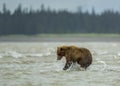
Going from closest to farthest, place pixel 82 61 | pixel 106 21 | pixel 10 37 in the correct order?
pixel 82 61 < pixel 10 37 < pixel 106 21

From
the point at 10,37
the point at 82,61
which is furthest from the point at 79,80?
the point at 10,37

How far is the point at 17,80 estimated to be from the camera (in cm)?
1673

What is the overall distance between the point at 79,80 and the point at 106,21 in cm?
9429

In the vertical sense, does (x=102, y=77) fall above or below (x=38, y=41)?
above

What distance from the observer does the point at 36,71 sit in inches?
789

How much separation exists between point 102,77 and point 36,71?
122 inches

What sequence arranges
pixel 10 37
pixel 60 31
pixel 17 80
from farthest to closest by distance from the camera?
pixel 60 31 → pixel 10 37 → pixel 17 80

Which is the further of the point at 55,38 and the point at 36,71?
the point at 55,38

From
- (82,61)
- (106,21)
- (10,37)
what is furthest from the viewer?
(106,21)

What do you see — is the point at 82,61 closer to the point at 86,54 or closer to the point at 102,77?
the point at 86,54

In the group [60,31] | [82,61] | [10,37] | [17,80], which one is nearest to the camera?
[17,80]

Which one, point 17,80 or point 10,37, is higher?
point 17,80

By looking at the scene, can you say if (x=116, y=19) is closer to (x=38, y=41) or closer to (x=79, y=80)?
(x=38, y=41)

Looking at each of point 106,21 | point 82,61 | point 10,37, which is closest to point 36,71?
point 82,61
